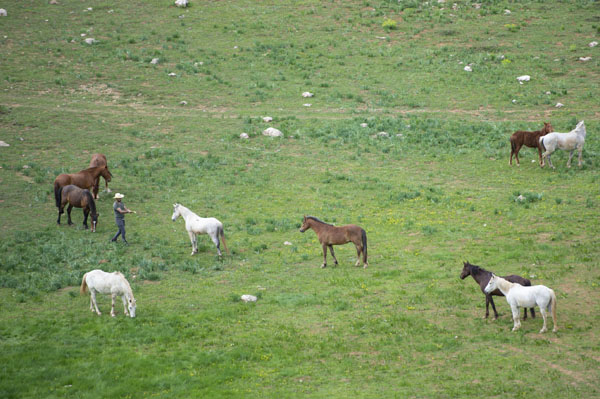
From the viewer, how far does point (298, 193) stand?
2803cm

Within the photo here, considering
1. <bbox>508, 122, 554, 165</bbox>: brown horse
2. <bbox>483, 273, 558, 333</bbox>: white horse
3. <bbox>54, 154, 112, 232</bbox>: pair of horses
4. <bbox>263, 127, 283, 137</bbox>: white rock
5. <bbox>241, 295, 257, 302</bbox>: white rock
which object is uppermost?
<bbox>508, 122, 554, 165</bbox>: brown horse

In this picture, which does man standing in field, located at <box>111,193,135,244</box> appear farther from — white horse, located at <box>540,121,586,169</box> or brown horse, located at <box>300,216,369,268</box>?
white horse, located at <box>540,121,586,169</box>

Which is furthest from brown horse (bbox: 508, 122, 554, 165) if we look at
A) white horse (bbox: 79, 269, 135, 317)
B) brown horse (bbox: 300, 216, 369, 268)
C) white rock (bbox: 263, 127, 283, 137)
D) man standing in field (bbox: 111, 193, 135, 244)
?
white horse (bbox: 79, 269, 135, 317)

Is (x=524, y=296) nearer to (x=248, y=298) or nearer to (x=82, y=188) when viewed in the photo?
(x=248, y=298)

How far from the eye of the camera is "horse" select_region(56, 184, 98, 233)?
76.2 ft


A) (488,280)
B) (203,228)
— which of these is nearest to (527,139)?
(488,280)

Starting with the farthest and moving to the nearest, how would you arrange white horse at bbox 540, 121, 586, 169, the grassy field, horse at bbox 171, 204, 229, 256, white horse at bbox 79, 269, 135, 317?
white horse at bbox 540, 121, 586, 169 < horse at bbox 171, 204, 229, 256 < white horse at bbox 79, 269, 135, 317 < the grassy field

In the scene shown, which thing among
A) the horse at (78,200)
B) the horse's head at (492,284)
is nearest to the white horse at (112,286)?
the horse at (78,200)

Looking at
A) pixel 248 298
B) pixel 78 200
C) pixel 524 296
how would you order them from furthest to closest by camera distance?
pixel 78 200, pixel 248 298, pixel 524 296

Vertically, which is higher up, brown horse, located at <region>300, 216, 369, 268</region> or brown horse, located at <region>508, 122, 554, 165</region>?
brown horse, located at <region>508, 122, 554, 165</region>

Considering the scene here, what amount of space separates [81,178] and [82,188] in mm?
627

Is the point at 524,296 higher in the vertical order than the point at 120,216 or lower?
higher

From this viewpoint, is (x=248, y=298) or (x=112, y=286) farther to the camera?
(x=248, y=298)

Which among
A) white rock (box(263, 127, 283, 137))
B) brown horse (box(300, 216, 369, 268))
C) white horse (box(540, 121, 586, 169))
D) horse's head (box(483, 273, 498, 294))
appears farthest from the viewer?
white rock (box(263, 127, 283, 137))
